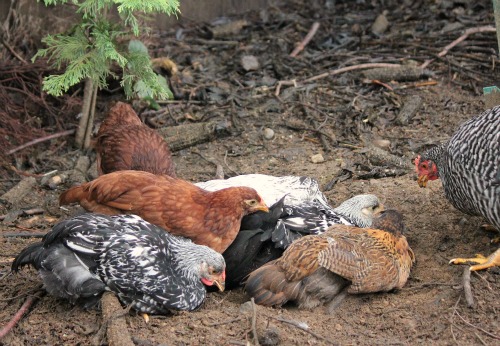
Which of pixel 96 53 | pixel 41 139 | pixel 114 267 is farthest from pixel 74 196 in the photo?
pixel 41 139

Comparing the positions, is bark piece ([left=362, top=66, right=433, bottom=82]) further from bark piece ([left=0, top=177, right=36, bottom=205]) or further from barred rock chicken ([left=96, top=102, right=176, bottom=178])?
bark piece ([left=0, top=177, right=36, bottom=205])

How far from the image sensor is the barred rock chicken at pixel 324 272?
15.5ft

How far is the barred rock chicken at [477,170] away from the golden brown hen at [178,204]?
4.56 feet

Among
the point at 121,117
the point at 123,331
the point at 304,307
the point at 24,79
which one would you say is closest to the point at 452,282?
the point at 304,307

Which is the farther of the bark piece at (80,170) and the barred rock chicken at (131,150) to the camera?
the bark piece at (80,170)

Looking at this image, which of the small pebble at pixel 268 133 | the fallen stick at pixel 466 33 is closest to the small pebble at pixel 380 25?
the fallen stick at pixel 466 33

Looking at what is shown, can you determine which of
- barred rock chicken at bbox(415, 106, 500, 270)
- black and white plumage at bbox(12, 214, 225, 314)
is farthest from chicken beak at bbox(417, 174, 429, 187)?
black and white plumage at bbox(12, 214, 225, 314)

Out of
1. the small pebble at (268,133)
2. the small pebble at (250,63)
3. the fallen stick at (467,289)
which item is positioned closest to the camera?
the fallen stick at (467,289)

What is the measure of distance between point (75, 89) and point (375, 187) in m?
3.31

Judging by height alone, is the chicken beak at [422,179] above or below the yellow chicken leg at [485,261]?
above

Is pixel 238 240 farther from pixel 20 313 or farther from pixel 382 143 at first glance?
pixel 382 143

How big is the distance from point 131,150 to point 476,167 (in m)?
2.74

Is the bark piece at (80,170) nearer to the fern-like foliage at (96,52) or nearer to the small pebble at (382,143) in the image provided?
the fern-like foliage at (96,52)

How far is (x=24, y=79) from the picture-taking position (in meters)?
7.32
